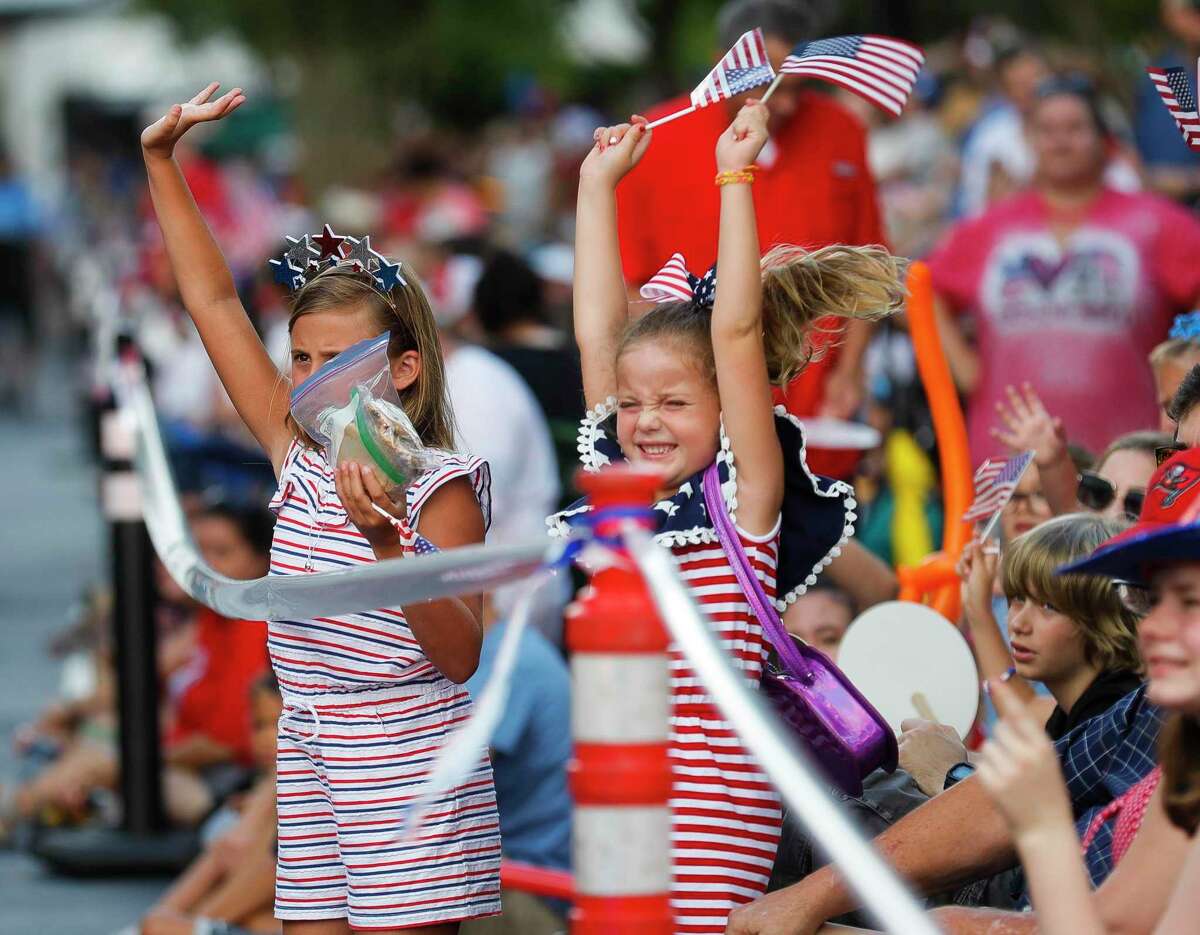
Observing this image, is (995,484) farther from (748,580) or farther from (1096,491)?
(748,580)

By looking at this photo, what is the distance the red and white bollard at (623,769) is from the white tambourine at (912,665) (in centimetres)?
184

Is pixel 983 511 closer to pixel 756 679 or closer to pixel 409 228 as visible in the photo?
pixel 756 679

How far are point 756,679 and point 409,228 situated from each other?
624 inches

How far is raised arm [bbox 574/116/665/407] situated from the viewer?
433 cm

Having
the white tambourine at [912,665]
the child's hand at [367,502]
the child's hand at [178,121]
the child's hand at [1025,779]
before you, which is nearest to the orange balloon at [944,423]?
the white tambourine at [912,665]

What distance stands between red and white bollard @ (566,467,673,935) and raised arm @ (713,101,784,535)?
34.8 inches

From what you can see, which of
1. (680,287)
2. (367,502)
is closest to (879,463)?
(680,287)

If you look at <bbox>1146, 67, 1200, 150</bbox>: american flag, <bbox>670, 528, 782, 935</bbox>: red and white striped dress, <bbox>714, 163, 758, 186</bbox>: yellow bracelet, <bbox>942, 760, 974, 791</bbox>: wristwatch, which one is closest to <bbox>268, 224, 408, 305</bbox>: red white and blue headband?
<bbox>714, 163, 758, 186</bbox>: yellow bracelet

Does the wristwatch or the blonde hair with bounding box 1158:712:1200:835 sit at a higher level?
the blonde hair with bounding box 1158:712:1200:835

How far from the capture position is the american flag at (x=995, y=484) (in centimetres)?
487

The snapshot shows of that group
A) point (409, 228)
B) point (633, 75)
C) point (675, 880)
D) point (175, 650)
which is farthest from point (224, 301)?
point (633, 75)

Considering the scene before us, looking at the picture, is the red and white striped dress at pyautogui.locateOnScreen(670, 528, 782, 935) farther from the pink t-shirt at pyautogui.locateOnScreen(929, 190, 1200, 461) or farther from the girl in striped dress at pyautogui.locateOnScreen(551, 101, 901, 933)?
the pink t-shirt at pyautogui.locateOnScreen(929, 190, 1200, 461)

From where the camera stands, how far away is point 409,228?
19.5m

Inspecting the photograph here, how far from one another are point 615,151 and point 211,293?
844mm
